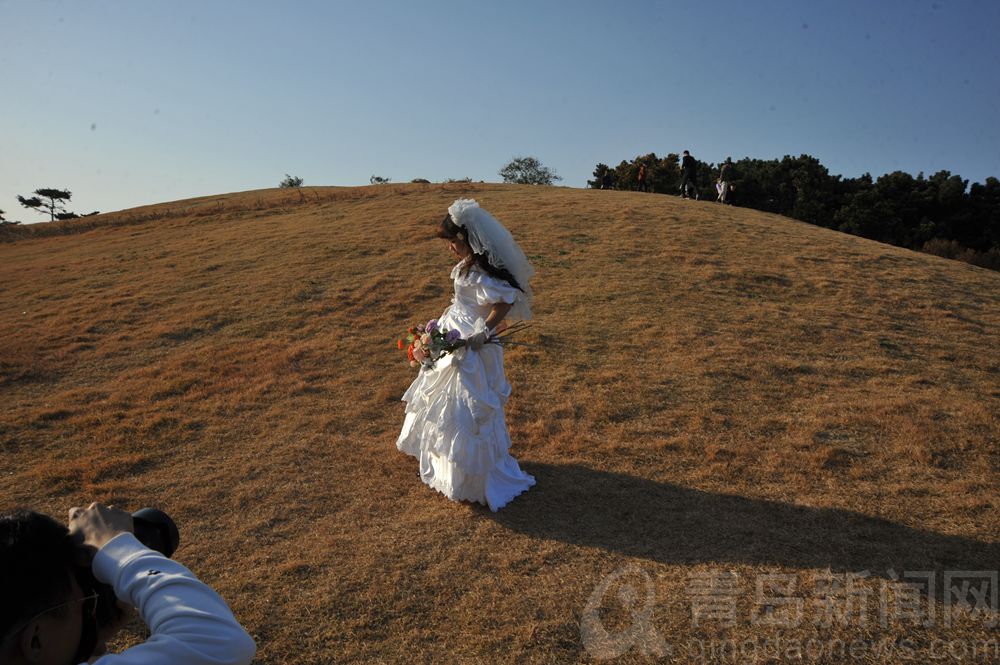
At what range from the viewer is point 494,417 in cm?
562

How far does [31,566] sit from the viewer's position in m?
1.43

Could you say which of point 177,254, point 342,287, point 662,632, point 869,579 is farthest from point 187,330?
point 869,579

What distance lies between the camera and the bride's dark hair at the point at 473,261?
5445 mm

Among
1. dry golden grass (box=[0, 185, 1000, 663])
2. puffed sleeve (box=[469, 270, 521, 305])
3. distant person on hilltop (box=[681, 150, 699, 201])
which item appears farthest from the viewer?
distant person on hilltop (box=[681, 150, 699, 201])

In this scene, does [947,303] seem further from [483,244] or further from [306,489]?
[306,489]

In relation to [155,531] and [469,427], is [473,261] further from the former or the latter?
[155,531]

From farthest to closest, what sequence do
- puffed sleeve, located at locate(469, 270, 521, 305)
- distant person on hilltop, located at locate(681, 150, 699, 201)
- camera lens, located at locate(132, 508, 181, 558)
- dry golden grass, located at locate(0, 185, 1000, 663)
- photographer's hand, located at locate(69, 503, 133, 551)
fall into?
distant person on hilltop, located at locate(681, 150, 699, 201), puffed sleeve, located at locate(469, 270, 521, 305), dry golden grass, located at locate(0, 185, 1000, 663), camera lens, located at locate(132, 508, 181, 558), photographer's hand, located at locate(69, 503, 133, 551)

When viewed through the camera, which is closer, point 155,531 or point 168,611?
point 168,611

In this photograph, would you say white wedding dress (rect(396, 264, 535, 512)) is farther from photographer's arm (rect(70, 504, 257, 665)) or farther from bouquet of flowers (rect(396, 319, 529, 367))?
photographer's arm (rect(70, 504, 257, 665))

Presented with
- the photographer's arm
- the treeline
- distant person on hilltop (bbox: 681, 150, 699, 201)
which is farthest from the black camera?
the treeline

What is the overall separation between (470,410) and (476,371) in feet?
1.16

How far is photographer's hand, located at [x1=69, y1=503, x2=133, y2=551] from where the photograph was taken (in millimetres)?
1542

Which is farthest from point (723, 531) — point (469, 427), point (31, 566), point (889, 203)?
point (889, 203)

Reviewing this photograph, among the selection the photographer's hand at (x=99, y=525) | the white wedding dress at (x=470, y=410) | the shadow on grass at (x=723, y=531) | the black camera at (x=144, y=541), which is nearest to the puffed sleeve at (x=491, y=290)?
the white wedding dress at (x=470, y=410)
